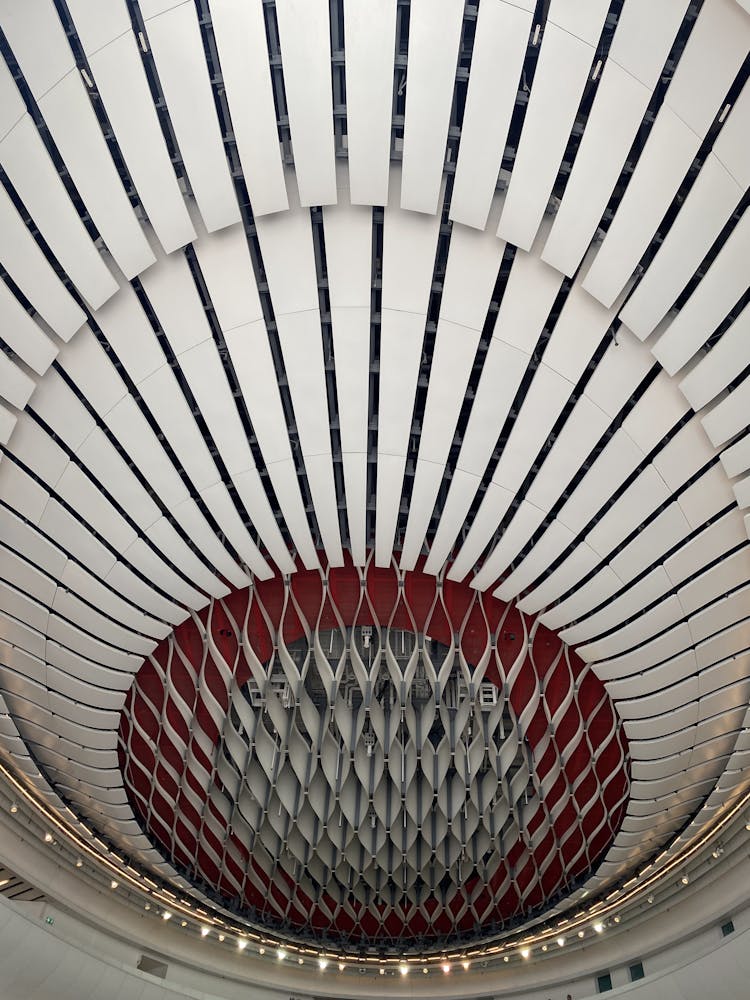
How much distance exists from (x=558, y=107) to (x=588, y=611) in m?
7.40

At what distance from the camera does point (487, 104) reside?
258 inches

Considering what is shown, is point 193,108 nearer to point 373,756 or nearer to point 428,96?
point 428,96

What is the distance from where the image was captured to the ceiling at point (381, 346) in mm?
6383

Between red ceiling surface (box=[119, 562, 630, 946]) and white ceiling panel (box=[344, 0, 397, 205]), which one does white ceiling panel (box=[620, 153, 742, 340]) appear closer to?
white ceiling panel (box=[344, 0, 397, 205])

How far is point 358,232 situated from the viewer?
7773mm

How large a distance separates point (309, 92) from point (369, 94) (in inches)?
21.7

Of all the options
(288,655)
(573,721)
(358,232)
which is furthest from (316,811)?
(358,232)

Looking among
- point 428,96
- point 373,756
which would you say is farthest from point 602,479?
point 373,756

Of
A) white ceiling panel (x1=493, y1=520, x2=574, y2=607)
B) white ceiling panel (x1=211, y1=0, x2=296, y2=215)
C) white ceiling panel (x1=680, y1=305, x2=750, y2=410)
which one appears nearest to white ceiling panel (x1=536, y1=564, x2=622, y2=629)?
white ceiling panel (x1=493, y1=520, x2=574, y2=607)

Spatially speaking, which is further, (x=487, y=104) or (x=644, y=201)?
(x=644, y=201)

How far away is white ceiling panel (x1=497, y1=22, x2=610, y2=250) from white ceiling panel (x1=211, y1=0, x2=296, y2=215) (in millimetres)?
2321

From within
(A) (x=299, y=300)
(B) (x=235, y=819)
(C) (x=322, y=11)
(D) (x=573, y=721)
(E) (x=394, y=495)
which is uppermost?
(C) (x=322, y=11)

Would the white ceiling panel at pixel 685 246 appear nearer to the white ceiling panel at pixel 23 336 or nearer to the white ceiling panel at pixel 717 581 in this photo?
the white ceiling panel at pixel 717 581

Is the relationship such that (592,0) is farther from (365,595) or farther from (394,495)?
(365,595)
